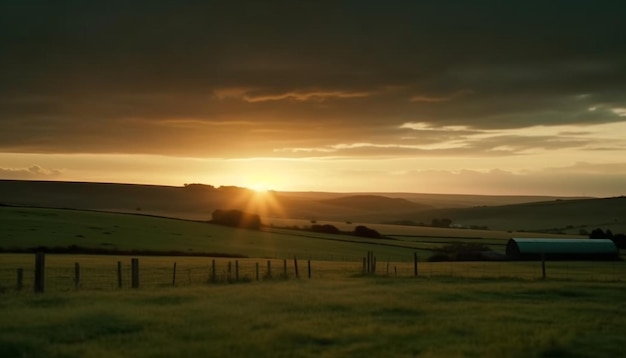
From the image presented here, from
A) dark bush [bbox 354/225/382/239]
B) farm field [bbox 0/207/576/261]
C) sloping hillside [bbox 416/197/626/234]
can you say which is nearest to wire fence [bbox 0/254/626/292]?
farm field [bbox 0/207/576/261]

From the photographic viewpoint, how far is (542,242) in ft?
257

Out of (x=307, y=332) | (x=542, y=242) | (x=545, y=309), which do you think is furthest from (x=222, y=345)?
(x=542, y=242)

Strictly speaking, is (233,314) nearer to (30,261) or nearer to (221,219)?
(30,261)

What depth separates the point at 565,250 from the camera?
76.7 metres

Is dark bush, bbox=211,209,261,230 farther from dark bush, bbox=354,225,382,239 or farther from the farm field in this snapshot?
dark bush, bbox=354,225,382,239

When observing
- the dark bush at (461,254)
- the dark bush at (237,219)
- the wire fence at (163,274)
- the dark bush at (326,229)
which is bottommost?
the dark bush at (461,254)

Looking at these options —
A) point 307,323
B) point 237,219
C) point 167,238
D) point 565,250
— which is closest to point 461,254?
point 565,250

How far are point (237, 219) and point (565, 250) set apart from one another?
186 ft

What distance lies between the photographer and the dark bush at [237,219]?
11468cm

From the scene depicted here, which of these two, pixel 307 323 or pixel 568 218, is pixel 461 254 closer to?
pixel 307 323

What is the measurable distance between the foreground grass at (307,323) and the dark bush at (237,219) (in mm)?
83255

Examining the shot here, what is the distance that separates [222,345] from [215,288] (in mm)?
13653

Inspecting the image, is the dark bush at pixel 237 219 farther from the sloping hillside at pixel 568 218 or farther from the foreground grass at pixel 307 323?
the foreground grass at pixel 307 323

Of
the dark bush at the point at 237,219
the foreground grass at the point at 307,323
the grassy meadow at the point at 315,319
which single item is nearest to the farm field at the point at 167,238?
the dark bush at the point at 237,219
